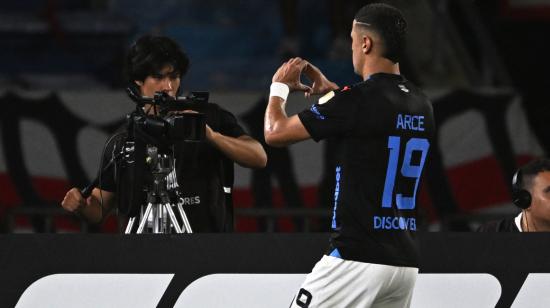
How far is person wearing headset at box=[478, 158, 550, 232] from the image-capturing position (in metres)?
6.25

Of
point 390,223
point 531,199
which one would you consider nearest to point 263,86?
point 531,199

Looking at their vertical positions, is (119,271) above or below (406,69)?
below

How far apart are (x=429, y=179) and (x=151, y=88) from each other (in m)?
5.56

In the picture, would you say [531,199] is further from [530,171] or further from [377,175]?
[377,175]

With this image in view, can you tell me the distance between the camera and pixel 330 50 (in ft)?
42.7

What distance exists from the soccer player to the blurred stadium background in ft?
17.7

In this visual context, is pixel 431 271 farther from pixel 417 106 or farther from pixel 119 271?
pixel 119 271

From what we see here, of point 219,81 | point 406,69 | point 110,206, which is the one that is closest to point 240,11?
point 219,81

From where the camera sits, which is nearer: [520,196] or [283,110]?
[283,110]

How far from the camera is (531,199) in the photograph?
20.6 ft

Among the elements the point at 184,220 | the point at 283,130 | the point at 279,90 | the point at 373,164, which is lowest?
the point at 184,220

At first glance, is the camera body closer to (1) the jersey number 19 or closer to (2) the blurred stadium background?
(1) the jersey number 19

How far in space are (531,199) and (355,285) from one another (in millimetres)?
2282

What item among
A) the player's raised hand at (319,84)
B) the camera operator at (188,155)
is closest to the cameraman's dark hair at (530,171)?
the camera operator at (188,155)
